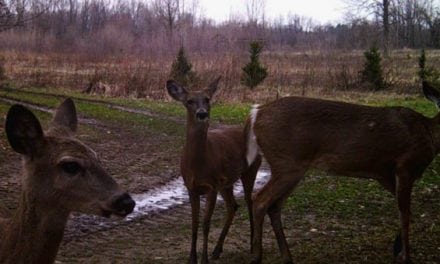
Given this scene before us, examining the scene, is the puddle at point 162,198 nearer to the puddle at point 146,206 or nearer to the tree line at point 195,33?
the puddle at point 146,206

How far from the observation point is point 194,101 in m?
7.03

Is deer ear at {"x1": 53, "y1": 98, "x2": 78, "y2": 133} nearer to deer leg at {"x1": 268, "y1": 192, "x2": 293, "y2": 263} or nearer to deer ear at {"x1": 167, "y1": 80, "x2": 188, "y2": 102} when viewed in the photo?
deer leg at {"x1": 268, "y1": 192, "x2": 293, "y2": 263}

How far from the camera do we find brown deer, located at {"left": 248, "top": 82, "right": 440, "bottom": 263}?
6.19 m

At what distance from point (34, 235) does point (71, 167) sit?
50cm

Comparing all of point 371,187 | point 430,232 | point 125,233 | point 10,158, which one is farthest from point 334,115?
point 10,158

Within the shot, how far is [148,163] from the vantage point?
11.1 metres

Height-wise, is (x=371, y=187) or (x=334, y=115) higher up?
(x=334, y=115)

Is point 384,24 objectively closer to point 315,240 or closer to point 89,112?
point 89,112

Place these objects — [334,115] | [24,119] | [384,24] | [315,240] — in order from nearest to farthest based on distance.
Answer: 1. [24,119]
2. [334,115]
3. [315,240]
4. [384,24]

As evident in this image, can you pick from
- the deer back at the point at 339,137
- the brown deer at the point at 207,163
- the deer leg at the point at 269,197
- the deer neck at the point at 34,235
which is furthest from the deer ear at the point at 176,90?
the deer neck at the point at 34,235

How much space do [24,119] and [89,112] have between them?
Result: 1475 cm

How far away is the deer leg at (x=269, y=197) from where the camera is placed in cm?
613

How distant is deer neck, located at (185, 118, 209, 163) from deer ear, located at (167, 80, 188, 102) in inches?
24.8

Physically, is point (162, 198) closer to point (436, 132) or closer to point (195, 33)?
point (436, 132)
